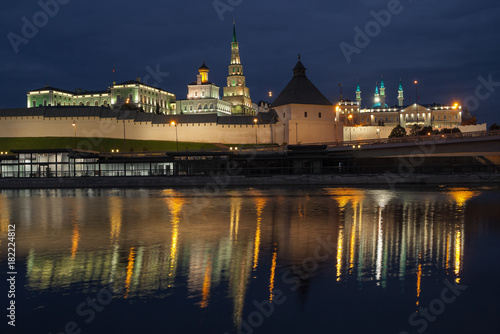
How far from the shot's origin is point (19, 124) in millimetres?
94062

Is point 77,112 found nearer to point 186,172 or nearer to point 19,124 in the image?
point 19,124

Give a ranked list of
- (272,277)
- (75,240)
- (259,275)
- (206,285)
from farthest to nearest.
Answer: (75,240) < (259,275) < (272,277) < (206,285)

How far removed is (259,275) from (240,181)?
38.1 meters

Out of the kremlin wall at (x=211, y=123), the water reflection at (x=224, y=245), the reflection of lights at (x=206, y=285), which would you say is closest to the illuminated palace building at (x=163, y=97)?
the kremlin wall at (x=211, y=123)

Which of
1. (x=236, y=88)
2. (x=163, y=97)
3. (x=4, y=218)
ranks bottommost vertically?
(x=4, y=218)

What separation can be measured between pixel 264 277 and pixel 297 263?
1603 mm

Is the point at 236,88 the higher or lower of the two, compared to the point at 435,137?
higher

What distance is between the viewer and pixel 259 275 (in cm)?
1109

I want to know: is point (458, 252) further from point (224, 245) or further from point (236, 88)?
point (236, 88)

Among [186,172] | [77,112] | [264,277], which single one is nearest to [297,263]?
[264,277]

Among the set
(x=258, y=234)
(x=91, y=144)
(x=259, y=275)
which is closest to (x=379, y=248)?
(x=258, y=234)

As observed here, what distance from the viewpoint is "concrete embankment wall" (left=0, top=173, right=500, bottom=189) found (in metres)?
47.5

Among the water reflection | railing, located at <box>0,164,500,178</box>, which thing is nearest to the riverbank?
railing, located at <box>0,164,500,178</box>

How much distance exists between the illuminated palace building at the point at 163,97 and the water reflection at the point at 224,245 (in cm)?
10942
